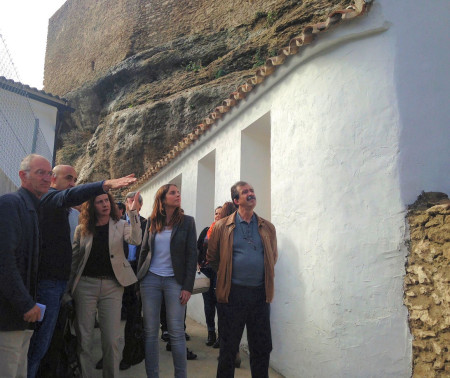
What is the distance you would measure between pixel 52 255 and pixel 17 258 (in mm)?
589

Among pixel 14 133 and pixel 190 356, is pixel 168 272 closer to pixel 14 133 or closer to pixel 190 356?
pixel 190 356

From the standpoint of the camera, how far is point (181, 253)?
3.35 metres

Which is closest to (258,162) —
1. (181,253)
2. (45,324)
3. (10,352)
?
(181,253)

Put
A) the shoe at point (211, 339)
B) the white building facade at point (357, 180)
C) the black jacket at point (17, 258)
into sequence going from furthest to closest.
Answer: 1. the shoe at point (211, 339)
2. the white building facade at point (357, 180)
3. the black jacket at point (17, 258)

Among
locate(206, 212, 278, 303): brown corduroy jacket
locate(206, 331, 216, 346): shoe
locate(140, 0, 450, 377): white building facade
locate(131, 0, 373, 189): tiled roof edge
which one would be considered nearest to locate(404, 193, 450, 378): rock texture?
locate(140, 0, 450, 377): white building facade

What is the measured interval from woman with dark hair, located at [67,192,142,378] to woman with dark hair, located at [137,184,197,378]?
0.56 ft

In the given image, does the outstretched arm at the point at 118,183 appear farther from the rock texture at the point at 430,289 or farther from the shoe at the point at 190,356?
the shoe at the point at 190,356

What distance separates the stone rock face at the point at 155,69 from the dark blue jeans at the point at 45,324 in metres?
9.75

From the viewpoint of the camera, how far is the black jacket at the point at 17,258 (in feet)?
7.08

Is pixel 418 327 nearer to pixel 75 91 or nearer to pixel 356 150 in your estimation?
pixel 356 150

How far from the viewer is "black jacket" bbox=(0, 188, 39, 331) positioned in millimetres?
2158

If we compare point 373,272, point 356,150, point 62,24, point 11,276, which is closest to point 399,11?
point 356,150

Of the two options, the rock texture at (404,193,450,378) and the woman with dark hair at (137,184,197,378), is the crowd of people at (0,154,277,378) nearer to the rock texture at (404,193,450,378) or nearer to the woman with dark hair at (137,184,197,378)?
A: the woman with dark hair at (137,184,197,378)

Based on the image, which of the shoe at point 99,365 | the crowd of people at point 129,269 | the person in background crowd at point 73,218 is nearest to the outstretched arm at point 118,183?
the crowd of people at point 129,269
